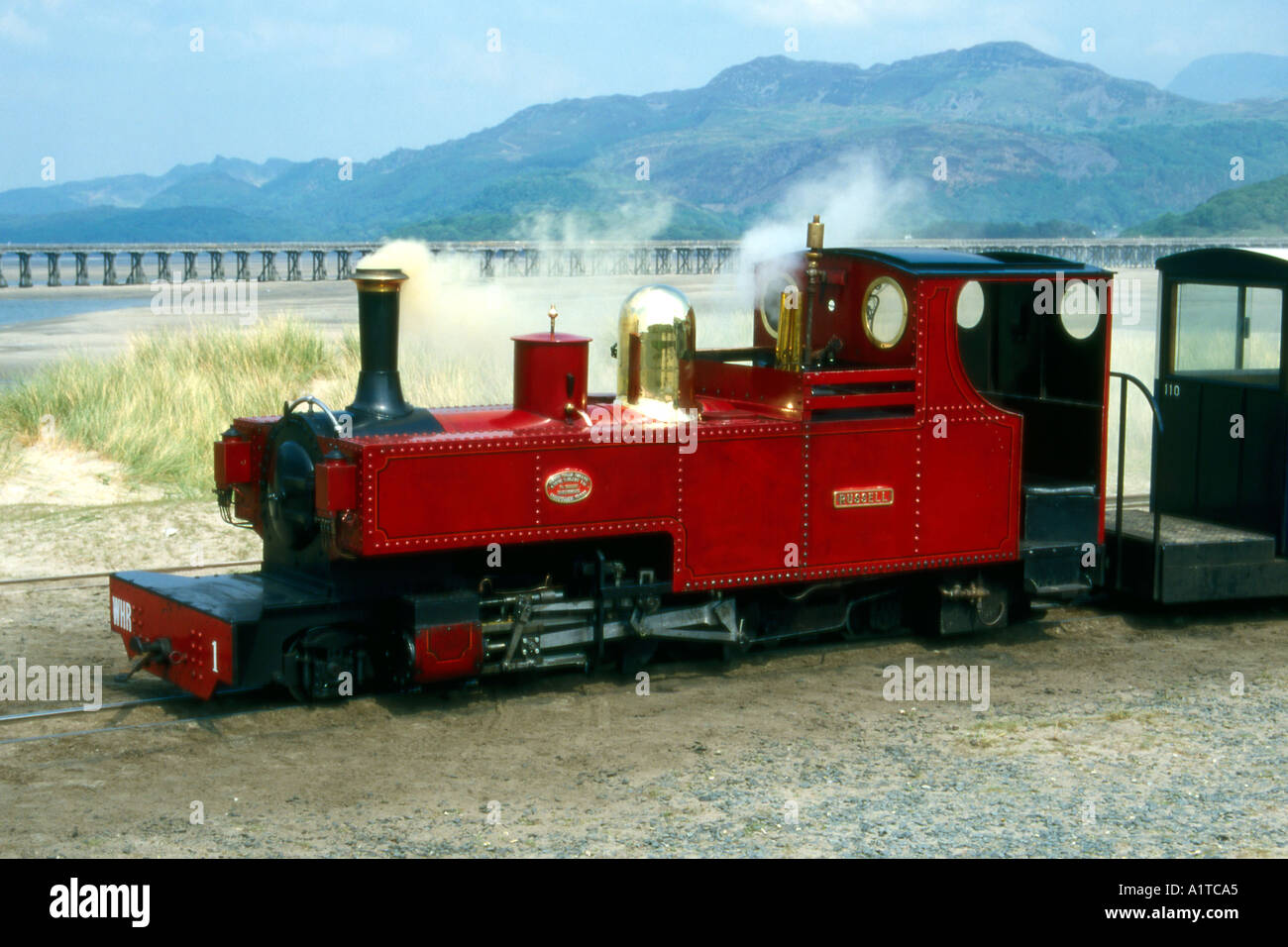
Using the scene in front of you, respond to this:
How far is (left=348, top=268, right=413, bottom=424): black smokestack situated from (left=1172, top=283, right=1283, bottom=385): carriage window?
6.38 metres

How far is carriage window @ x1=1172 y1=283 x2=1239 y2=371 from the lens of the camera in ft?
36.4

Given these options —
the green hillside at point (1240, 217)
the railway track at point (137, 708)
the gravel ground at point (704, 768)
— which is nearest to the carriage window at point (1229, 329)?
the gravel ground at point (704, 768)

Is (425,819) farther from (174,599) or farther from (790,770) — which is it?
(174,599)

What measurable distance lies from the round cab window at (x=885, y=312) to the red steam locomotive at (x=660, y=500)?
0.8 inches

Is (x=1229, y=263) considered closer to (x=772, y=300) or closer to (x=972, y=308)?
(x=972, y=308)

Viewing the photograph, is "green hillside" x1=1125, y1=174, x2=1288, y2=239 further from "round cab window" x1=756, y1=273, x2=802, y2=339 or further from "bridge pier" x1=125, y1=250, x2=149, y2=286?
"round cab window" x1=756, y1=273, x2=802, y2=339

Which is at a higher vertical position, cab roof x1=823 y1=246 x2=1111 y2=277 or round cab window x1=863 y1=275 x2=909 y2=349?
cab roof x1=823 y1=246 x2=1111 y2=277

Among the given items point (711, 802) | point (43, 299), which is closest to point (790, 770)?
point (711, 802)

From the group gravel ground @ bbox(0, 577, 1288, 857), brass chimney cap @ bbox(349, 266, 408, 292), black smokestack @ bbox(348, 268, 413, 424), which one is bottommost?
gravel ground @ bbox(0, 577, 1288, 857)

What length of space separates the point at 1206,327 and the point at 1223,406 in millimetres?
671

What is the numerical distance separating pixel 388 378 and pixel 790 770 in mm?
3163

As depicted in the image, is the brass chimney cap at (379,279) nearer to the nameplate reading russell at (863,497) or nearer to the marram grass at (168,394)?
the nameplate reading russell at (863,497)

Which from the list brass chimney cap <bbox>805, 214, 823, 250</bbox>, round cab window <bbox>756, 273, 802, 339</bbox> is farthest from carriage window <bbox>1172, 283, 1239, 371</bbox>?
brass chimney cap <bbox>805, 214, 823, 250</bbox>
